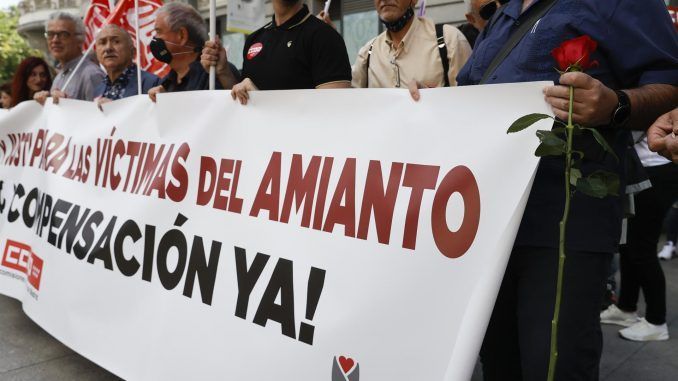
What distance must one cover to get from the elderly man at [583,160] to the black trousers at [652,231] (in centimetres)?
189

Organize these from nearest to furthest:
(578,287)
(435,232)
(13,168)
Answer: (578,287) < (435,232) < (13,168)

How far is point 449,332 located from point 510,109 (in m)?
0.61

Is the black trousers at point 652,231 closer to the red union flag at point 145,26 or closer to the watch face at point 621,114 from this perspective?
the watch face at point 621,114

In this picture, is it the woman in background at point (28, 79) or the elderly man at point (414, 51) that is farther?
the woman in background at point (28, 79)

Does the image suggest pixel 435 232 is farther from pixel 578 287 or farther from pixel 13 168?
pixel 13 168

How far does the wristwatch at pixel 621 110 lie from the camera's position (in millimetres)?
1432

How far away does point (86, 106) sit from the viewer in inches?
135

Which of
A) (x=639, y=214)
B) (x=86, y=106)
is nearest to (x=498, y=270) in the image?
(x=639, y=214)

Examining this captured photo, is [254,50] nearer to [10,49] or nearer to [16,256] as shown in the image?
[16,256]

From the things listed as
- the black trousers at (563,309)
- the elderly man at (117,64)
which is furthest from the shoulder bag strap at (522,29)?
the elderly man at (117,64)

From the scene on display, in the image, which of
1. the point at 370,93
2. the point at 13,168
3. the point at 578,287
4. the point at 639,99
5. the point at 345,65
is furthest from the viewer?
the point at 13,168

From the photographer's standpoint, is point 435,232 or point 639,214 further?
point 639,214

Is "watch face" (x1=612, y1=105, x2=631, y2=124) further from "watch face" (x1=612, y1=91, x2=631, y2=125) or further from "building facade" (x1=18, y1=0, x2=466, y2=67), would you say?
"building facade" (x1=18, y1=0, x2=466, y2=67)

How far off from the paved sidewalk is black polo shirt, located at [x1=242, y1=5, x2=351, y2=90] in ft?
5.47
